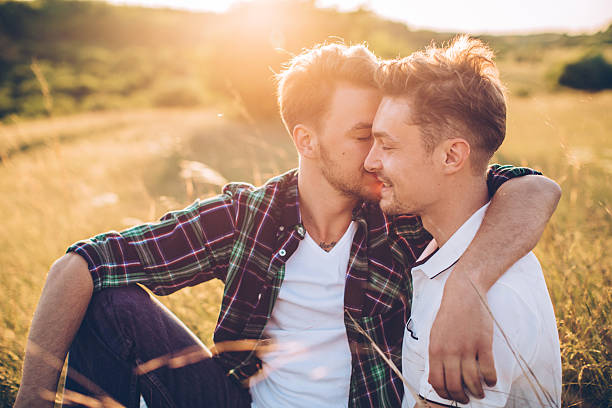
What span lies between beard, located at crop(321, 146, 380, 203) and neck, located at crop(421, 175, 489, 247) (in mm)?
475

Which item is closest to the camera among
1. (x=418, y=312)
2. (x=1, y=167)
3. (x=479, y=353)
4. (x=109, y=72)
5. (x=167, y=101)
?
(x=479, y=353)

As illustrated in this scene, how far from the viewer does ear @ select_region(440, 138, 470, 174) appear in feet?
5.43

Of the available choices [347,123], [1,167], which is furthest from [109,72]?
[347,123]

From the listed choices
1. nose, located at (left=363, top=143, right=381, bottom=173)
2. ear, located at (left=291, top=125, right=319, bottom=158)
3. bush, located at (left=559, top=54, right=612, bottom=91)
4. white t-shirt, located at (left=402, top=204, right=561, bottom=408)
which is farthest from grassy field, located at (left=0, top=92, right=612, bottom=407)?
bush, located at (left=559, top=54, right=612, bottom=91)

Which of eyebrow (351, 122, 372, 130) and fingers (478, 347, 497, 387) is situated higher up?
eyebrow (351, 122, 372, 130)

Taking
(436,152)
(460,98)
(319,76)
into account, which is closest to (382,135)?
(436,152)

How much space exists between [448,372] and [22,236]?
4632 millimetres

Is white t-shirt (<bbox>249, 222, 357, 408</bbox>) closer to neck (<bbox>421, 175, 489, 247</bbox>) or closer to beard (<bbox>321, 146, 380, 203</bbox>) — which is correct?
beard (<bbox>321, 146, 380, 203</bbox>)

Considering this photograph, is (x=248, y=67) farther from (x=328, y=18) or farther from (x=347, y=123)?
(x=347, y=123)

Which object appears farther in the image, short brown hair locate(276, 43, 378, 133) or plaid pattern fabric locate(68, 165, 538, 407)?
short brown hair locate(276, 43, 378, 133)

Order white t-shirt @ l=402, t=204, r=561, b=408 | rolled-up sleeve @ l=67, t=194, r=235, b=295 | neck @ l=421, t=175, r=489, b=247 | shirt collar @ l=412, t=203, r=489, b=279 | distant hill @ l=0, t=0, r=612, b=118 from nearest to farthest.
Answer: white t-shirt @ l=402, t=204, r=561, b=408 → shirt collar @ l=412, t=203, r=489, b=279 → neck @ l=421, t=175, r=489, b=247 → rolled-up sleeve @ l=67, t=194, r=235, b=295 → distant hill @ l=0, t=0, r=612, b=118

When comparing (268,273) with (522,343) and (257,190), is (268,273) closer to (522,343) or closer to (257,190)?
(257,190)

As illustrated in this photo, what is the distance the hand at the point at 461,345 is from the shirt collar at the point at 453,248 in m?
0.21

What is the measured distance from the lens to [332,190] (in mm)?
2230
